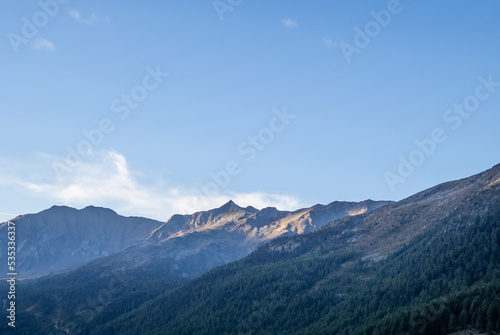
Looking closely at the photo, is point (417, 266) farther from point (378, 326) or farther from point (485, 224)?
point (378, 326)

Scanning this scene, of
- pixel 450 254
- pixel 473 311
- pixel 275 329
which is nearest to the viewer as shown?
pixel 473 311

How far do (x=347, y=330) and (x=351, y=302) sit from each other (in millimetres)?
37206

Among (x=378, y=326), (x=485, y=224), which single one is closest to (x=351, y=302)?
(x=378, y=326)

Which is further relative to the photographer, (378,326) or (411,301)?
(411,301)

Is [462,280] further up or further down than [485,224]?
further down

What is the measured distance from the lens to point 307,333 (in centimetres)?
17388

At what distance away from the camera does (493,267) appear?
16262cm

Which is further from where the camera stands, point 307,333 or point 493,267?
point 307,333

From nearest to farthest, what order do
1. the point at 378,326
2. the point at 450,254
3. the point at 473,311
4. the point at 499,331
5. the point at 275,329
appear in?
the point at 499,331
the point at 473,311
the point at 378,326
the point at 450,254
the point at 275,329

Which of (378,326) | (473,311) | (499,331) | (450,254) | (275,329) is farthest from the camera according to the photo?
(275,329)

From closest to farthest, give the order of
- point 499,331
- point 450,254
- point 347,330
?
1. point 499,331
2. point 347,330
3. point 450,254

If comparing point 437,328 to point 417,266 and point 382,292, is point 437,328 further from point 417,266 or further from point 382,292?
point 417,266

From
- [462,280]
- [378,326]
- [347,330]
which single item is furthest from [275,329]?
[462,280]

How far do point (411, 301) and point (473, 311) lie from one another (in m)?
43.0
